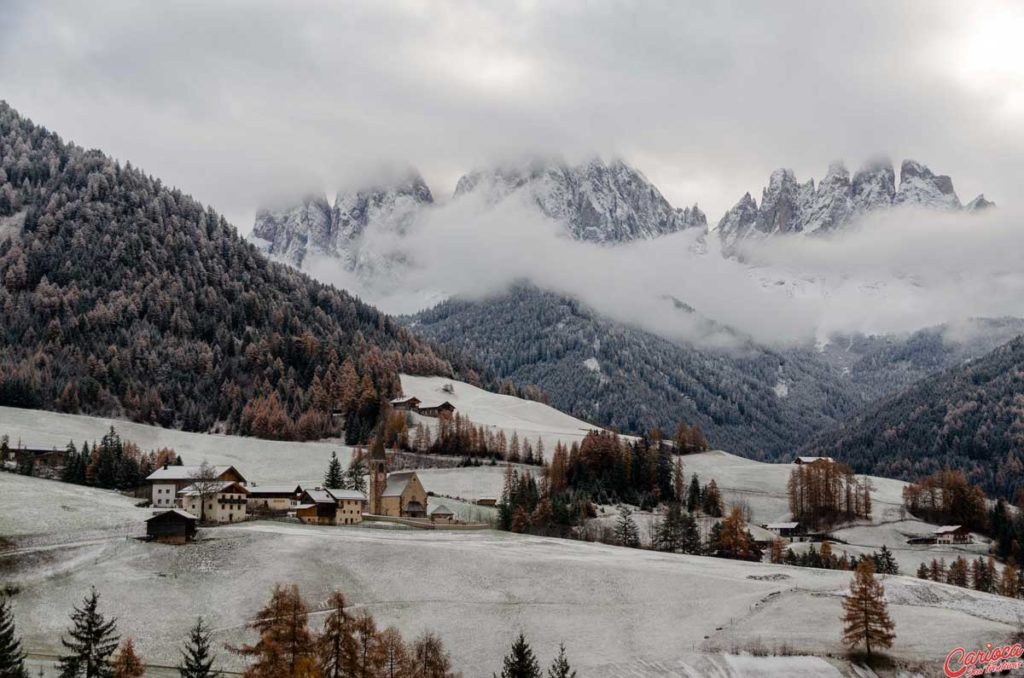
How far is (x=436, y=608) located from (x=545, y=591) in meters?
10.4

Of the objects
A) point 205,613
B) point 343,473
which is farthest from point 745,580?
point 343,473

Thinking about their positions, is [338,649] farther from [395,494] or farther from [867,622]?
[395,494]

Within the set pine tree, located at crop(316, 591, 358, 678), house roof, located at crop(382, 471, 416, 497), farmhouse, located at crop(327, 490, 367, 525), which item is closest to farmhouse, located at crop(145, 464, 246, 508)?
farmhouse, located at crop(327, 490, 367, 525)

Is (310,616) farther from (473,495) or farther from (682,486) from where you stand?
(682,486)

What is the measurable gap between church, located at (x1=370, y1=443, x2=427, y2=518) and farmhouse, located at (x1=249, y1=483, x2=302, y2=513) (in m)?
10.6

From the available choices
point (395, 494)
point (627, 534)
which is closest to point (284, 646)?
point (627, 534)

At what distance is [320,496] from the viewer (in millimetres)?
131125

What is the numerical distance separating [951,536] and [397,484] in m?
87.1

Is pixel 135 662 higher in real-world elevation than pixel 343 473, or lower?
lower

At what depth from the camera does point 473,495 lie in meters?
172

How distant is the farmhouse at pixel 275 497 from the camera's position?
440 ft

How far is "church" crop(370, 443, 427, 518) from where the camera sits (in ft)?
468

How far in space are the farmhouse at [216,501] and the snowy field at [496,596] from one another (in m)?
12.2

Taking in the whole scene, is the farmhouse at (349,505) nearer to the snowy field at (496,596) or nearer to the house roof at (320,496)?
the house roof at (320,496)
